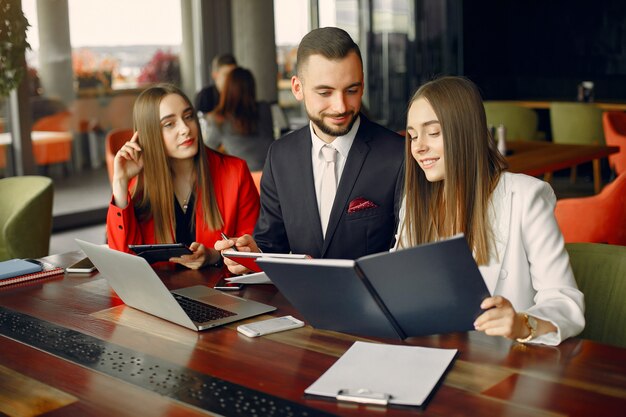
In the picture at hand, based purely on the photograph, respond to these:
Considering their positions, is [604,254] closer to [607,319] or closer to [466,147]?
[607,319]

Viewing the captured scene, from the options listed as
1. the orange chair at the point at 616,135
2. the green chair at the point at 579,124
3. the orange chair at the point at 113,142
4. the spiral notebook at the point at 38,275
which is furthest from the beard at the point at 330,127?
the green chair at the point at 579,124

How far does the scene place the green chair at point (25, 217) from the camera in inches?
160

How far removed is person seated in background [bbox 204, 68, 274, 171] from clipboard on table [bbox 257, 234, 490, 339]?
4024 mm

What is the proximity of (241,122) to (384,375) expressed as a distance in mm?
4372

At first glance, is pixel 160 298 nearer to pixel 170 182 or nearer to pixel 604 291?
pixel 170 182

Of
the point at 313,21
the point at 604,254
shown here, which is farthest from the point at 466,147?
the point at 313,21

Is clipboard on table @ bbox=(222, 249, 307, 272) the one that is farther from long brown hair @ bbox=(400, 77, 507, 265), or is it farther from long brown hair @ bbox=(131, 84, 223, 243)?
long brown hair @ bbox=(131, 84, 223, 243)

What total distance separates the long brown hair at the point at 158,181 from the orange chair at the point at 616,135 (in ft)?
13.9

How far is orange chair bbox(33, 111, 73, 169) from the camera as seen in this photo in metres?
7.16

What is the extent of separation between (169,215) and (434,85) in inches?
49.8

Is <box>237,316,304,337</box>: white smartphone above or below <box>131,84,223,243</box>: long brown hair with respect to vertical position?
below

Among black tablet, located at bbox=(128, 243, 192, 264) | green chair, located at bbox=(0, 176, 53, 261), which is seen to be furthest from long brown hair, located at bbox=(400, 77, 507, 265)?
green chair, located at bbox=(0, 176, 53, 261)

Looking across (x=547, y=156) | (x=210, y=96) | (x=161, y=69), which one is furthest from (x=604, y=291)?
(x=161, y=69)

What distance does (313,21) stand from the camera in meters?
9.38
